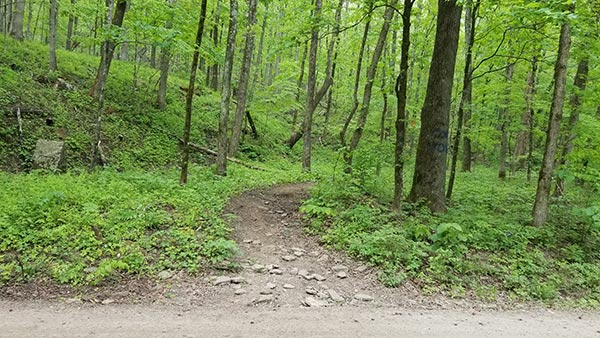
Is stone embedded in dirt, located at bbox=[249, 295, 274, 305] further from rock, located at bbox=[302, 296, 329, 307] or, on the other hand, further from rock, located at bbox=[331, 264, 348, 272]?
rock, located at bbox=[331, 264, 348, 272]

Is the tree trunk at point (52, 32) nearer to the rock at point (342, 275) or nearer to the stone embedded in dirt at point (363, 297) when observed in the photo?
the rock at point (342, 275)

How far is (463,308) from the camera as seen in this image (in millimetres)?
5168

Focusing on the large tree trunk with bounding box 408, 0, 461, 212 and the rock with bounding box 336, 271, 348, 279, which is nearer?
the rock with bounding box 336, 271, 348, 279

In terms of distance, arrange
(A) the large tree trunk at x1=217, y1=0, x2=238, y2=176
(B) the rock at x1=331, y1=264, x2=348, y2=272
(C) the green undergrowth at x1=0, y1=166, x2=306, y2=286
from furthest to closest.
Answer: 1. (A) the large tree trunk at x1=217, y1=0, x2=238, y2=176
2. (B) the rock at x1=331, y1=264, x2=348, y2=272
3. (C) the green undergrowth at x1=0, y1=166, x2=306, y2=286

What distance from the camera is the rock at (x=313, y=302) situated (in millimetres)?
4938

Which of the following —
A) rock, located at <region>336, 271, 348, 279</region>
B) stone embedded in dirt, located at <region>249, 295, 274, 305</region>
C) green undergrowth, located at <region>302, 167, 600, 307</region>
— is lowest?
stone embedded in dirt, located at <region>249, 295, 274, 305</region>

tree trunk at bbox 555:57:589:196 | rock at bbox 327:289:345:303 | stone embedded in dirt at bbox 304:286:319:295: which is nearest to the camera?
rock at bbox 327:289:345:303

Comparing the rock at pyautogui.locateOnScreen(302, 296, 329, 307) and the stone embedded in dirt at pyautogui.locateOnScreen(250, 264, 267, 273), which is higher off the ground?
the stone embedded in dirt at pyautogui.locateOnScreen(250, 264, 267, 273)

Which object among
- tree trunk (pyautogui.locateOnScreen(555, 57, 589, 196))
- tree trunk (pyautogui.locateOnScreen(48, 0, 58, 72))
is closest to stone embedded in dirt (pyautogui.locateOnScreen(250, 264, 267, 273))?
tree trunk (pyautogui.locateOnScreen(555, 57, 589, 196))

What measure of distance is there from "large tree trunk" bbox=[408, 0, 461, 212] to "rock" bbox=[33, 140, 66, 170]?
9.99 metres

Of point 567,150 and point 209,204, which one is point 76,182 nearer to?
point 209,204

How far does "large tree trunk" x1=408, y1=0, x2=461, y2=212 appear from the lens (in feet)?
28.1

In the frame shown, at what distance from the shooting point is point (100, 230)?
650cm

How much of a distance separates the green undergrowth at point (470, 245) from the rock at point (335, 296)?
2.96 feet
